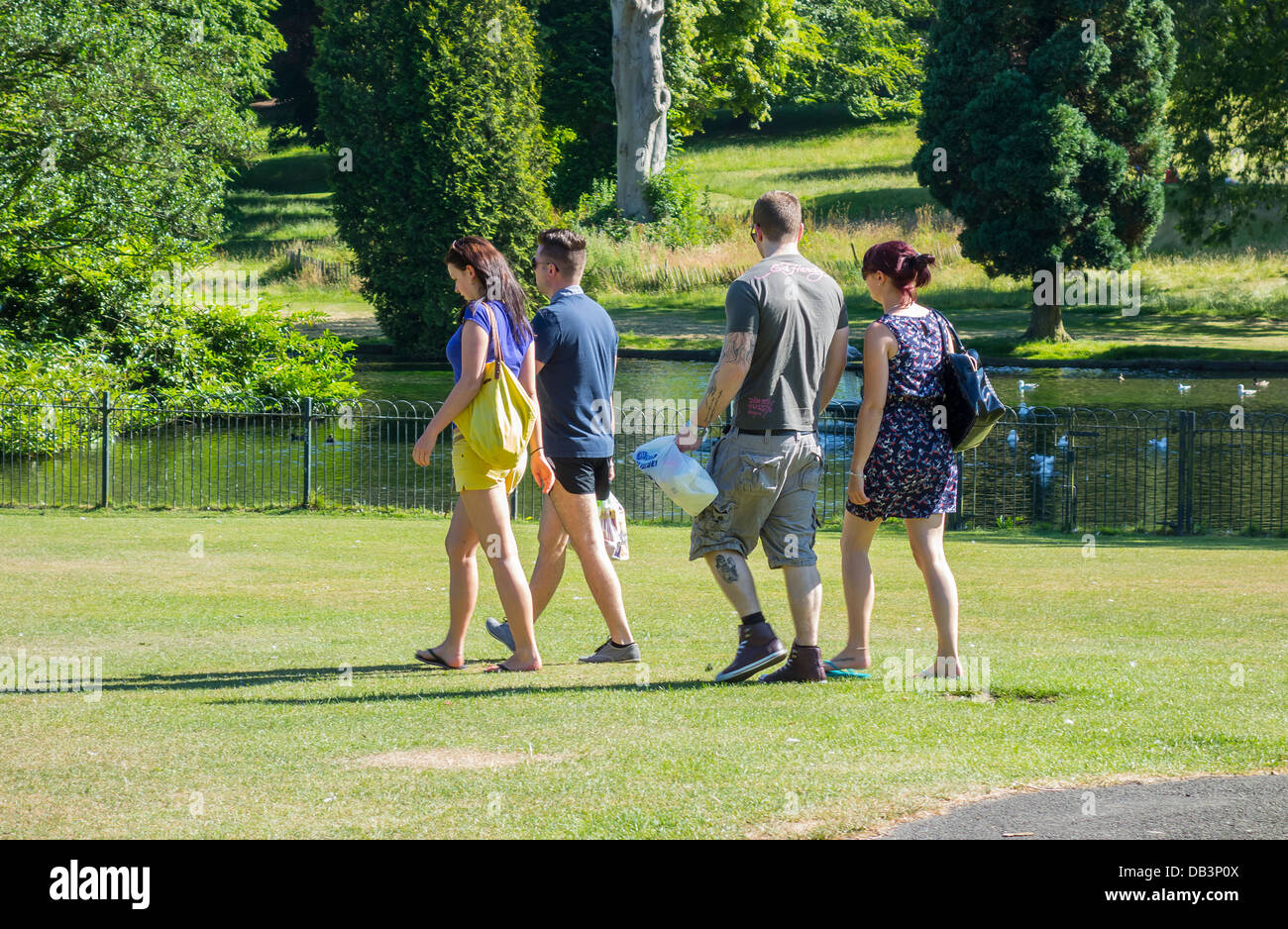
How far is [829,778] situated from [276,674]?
325cm

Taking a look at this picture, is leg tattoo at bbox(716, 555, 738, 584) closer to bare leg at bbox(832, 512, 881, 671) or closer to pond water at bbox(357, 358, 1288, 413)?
bare leg at bbox(832, 512, 881, 671)

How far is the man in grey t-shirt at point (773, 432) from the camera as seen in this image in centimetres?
646

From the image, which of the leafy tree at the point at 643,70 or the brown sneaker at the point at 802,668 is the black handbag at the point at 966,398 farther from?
the leafy tree at the point at 643,70

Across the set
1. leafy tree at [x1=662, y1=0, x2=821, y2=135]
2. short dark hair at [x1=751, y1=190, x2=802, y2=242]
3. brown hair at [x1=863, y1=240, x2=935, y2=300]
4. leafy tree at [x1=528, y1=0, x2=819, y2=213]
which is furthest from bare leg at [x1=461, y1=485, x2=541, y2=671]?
leafy tree at [x1=662, y1=0, x2=821, y2=135]

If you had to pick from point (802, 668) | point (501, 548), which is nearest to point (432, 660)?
point (501, 548)

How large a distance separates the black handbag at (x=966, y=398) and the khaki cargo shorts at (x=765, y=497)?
661 millimetres

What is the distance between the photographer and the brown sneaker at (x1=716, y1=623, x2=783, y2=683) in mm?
6676

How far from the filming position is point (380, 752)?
547 cm

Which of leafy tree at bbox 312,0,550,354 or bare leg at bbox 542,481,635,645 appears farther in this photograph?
leafy tree at bbox 312,0,550,354

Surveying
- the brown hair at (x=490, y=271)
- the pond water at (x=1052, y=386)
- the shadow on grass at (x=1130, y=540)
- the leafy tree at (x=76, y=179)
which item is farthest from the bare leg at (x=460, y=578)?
the pond water at (x=1052, y=386)

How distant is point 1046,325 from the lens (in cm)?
3459

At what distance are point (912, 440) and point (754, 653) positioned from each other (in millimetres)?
1248

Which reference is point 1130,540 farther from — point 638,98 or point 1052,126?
point 638,98

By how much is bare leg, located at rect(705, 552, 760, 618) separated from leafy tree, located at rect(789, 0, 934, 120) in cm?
6452
